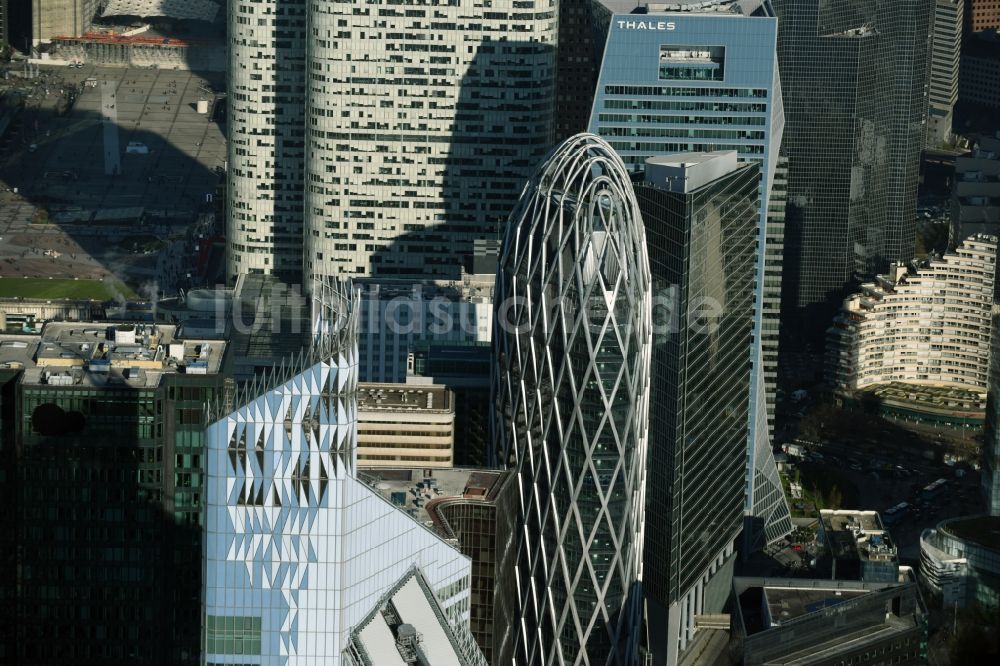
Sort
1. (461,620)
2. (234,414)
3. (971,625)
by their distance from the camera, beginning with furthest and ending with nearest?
(461,620) → (234,414) → (971,625)

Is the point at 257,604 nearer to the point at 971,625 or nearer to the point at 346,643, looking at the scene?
the point at 346,643

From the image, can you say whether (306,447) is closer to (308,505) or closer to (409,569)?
(308,505)

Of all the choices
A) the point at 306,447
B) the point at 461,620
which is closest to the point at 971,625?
the point at 306,447

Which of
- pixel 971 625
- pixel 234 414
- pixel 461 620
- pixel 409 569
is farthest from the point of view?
pixel 461 620

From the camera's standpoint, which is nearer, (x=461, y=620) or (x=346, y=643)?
(x=346, y=643)

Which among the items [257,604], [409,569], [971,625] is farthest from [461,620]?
[971,625]

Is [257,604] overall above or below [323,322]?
below
